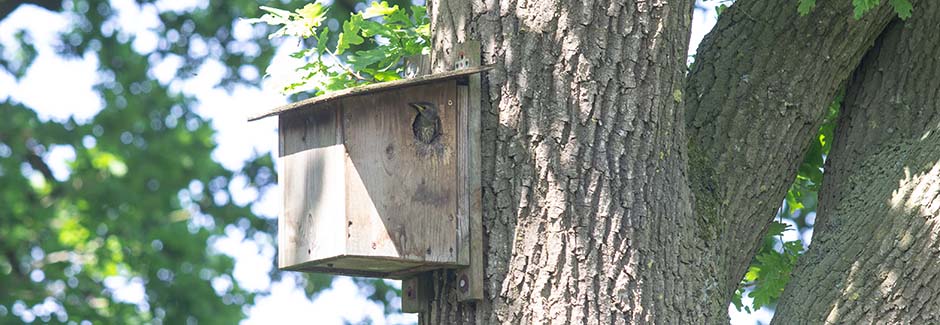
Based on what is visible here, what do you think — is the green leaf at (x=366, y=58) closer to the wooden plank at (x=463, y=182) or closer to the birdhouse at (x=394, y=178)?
the birdhouse at (x=394, y=178)

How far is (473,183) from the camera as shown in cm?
292

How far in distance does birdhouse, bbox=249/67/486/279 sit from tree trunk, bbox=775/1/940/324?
859mm

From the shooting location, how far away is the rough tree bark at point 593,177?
110 inches

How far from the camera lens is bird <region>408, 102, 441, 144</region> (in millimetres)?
3000

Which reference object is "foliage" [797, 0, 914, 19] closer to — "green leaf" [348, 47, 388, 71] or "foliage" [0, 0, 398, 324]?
"green leaf" [348, 47, 388, 71]

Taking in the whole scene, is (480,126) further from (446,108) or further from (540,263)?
(540,263)

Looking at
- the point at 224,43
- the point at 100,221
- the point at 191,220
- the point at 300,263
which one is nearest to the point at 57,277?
the point at 100,221

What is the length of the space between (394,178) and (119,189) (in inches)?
356

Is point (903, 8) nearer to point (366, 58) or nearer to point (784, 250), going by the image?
point (784, 250)

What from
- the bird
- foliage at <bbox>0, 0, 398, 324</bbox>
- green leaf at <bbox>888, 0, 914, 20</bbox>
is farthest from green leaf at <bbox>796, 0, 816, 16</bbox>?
foliage at <bbox>0, 0, 398, 324</bbox>

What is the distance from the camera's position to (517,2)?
2.98 meters

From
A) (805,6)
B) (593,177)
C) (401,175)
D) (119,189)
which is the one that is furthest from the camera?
(119,189)

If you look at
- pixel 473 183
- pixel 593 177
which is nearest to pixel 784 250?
pixel 593 177

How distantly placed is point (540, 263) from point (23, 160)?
31.5ft
